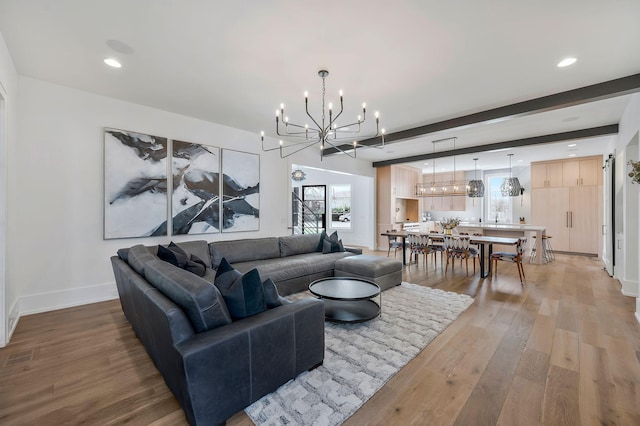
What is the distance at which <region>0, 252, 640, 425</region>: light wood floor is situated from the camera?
1.75 m

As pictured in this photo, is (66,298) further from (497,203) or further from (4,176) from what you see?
(497,203)

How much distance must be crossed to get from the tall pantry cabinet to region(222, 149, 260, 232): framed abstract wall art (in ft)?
27.1

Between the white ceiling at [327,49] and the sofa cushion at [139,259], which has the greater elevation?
the white ceiling at [327,49]

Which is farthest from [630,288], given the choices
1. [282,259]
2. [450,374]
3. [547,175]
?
[282,259]

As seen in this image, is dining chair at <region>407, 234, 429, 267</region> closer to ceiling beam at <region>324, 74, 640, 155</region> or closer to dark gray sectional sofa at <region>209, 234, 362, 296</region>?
dark gray sectional sofa at <region>209, 234, 362, 296</region>

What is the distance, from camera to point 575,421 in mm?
1694

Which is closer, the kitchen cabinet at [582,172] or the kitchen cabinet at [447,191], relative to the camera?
the kitchen cabinet at [582,172]

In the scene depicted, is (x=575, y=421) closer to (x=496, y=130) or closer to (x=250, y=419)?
(x=250, y=419)

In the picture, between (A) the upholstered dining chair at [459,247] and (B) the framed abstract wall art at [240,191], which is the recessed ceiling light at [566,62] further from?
(B) the framed abstract wall art at [240,191]

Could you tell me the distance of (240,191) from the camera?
17.4 ft

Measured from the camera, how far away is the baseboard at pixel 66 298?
11.1 ft

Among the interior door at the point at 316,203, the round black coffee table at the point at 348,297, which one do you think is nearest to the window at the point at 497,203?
the interior door at the point at 316,203

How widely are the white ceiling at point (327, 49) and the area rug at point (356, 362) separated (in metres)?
2.85

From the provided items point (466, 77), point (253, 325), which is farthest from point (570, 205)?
point (253, 325)
